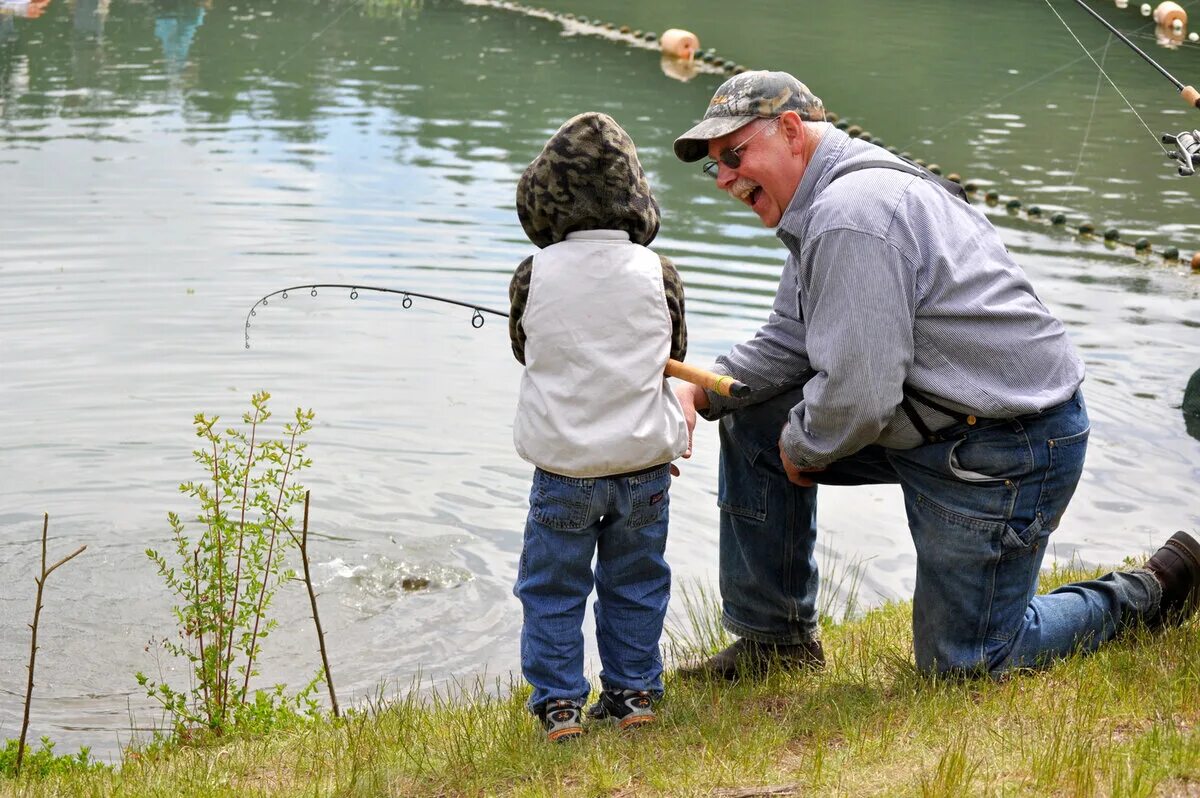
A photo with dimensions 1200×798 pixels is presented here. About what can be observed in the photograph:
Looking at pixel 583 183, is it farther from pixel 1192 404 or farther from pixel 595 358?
pixel 1192 404

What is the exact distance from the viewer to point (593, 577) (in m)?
3.76

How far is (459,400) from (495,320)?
187cm

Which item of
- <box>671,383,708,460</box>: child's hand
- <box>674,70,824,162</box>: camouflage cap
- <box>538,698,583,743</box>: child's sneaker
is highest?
<box>674,70,824,162</box>: camouflage cap

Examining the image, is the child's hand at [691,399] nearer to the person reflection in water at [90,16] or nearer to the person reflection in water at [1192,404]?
the person reflection in water at [1192,404]

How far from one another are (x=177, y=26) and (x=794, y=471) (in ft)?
75.7

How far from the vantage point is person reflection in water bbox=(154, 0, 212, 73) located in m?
21.3

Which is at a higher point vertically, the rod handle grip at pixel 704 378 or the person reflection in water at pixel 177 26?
the rod handle grip at pixel 704 378

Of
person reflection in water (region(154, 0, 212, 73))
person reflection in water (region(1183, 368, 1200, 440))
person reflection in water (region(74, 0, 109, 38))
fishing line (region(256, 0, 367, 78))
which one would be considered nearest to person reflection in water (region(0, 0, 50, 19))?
person reflection in water (region(74, 0, 109, 38))

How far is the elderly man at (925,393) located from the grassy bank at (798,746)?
0.16 metres

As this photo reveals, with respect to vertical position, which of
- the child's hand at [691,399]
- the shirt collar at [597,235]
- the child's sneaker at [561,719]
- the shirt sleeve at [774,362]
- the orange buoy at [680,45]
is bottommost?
the child's sneaker at [561,719]

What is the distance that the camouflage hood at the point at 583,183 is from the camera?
3.49m

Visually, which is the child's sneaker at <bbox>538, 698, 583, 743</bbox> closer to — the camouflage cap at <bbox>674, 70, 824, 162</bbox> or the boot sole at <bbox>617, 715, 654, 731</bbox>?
the boot sole at <bbox>617, 715, 654, 731</bbox>

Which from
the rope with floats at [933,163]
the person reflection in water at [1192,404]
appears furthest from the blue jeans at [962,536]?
the person reflection in water at [1192,404]

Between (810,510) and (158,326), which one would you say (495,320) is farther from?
(810,510)
